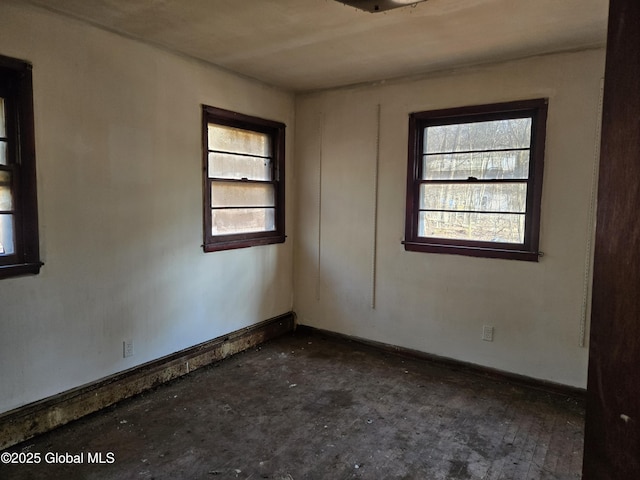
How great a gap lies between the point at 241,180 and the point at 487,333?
257 cm

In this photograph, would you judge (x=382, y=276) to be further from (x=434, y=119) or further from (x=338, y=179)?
(x=434, y=119)

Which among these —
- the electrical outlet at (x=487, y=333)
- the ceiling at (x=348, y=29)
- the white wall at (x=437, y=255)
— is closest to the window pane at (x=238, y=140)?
the white wall at (x=437, y=255)

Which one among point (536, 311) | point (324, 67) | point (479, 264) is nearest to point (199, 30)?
point (324, 67)

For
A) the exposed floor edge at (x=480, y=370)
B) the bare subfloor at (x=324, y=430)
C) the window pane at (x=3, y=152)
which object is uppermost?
the window pane at (x=3, y=152)

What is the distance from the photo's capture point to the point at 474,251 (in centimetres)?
344

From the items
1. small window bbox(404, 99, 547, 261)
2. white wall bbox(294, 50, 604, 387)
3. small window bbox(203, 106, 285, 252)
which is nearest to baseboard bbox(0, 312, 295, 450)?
small window bbox(203, 106, 285, 252)

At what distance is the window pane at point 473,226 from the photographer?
3.30 meters

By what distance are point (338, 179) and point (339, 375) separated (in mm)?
1894

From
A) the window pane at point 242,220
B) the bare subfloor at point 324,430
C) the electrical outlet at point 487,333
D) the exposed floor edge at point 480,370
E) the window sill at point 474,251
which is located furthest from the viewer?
the window pane at point 242,220

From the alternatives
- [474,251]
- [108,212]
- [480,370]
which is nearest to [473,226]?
[474,251]

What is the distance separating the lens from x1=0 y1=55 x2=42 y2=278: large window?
2.36 metres

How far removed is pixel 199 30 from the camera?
2.73m

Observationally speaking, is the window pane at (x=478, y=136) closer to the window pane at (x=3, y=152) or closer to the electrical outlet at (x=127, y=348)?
the electrical outlet at (x=127, y=348)

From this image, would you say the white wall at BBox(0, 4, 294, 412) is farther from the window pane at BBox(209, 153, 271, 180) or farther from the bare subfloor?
the bare subfloor
